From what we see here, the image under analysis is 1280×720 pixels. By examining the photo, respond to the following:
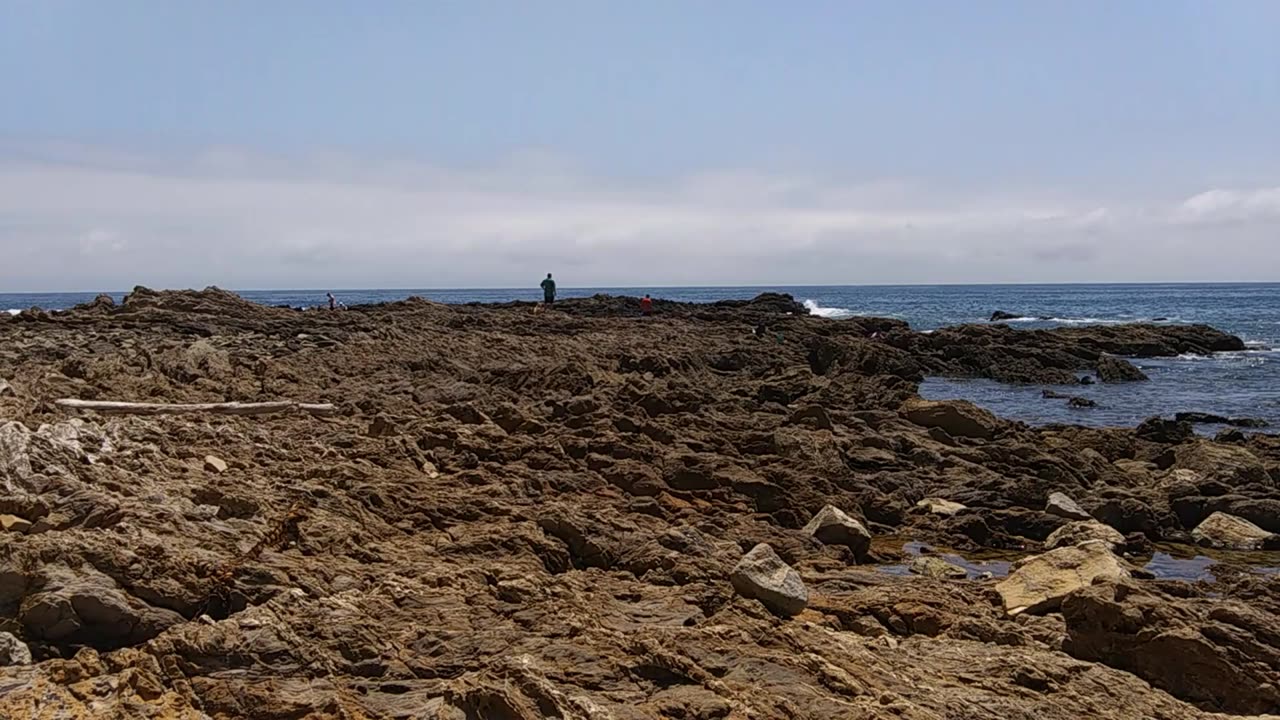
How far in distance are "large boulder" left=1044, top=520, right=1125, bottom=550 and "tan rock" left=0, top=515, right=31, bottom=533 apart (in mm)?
8919

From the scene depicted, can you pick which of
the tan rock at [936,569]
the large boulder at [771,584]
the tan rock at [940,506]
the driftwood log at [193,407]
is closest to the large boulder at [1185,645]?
the large boulder at [771,584]

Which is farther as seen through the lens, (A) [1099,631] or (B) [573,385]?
(B) [573,385]

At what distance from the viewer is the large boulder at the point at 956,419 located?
635 inches

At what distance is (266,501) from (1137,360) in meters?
35.1

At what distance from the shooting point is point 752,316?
117 ft

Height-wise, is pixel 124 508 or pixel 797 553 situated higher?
pixel 124 508

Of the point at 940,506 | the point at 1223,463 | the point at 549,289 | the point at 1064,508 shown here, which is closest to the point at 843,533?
the point at 940,506

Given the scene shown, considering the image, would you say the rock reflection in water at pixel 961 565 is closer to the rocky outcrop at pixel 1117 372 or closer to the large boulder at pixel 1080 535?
the large boulder at pixel 1080 535

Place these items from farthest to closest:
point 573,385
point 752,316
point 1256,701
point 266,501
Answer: point 752,316
point 573,385
point 266,501
point 1256,701

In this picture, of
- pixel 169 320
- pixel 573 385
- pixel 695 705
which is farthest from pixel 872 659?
pixel 169 320

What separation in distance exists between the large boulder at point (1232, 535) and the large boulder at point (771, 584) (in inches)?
255

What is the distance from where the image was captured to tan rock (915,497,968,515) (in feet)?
38.0

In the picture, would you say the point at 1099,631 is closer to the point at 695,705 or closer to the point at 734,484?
the point at 695,705

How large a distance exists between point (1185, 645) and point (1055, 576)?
169 cm
